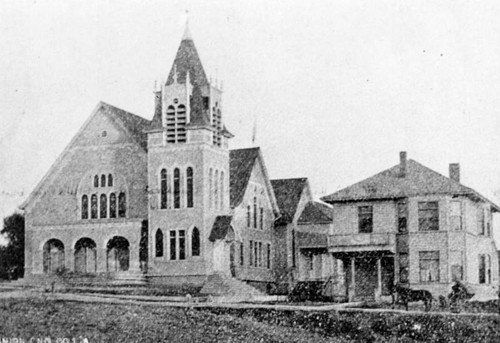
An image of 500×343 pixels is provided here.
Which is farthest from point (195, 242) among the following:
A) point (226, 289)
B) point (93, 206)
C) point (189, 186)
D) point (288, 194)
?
point (288, 194)

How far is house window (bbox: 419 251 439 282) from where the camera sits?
32250 mm

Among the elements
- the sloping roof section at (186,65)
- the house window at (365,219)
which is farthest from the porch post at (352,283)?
the sloping roof section at (186,65)

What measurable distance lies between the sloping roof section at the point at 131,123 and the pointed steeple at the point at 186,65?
215 centimetres

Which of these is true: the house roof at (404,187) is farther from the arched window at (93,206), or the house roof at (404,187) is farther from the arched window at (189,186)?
the arched window at (93,206)

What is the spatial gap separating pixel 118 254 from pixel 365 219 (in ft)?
29.6

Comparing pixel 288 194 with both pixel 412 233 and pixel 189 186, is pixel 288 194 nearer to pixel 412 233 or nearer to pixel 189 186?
pixel 189 186

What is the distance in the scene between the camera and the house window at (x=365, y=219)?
33844 mm

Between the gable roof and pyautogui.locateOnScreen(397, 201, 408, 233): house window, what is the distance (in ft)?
29.8

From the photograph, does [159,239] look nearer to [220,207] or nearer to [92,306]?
[220,207]

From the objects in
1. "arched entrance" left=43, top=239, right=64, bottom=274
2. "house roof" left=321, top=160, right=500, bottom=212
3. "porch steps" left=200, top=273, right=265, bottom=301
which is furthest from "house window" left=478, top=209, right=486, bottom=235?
"arched entrance" left=43, top=239, right=64, bottom=274

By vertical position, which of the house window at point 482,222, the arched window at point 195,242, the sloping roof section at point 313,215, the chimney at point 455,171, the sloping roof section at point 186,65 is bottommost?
the arched window at point 195,242

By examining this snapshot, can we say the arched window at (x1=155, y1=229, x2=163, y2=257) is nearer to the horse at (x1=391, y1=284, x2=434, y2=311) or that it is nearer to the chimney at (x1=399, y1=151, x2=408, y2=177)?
the chimney at (x1=399, y1=151, x2=408, y2=177)

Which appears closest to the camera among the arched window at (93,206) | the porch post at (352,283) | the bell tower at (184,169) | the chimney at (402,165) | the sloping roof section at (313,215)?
the porch post at (352,283)

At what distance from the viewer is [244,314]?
25.8 meters
